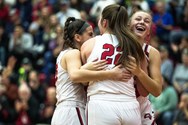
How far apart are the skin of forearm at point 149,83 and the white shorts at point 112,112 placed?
0.97 feet

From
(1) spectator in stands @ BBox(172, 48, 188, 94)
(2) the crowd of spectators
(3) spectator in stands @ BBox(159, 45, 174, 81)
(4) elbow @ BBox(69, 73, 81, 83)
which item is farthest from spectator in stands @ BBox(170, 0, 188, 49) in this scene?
(4) elbow @ BBox(69, 73, 81, 83)

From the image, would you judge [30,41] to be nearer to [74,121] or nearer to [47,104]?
[47,104]

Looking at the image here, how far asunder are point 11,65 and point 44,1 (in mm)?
2792

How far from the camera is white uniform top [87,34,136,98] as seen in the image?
21.6 feet

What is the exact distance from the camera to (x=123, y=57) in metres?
6.59

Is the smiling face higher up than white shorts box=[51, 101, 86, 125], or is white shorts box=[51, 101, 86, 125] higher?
the smiling face

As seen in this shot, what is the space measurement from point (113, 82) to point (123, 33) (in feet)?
1.75

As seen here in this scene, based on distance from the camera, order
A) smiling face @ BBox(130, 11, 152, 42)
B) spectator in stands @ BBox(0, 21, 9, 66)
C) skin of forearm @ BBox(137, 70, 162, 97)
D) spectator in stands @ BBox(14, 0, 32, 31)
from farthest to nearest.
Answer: spectator in stands @ BBox(14, 0, 32, 31), spectator in stands @ BBox(0, 21, 9, 66), smiling face @ BBox(130, 11, 152, 42), skin of forearm @ BBox(137, 70, 162, 97)

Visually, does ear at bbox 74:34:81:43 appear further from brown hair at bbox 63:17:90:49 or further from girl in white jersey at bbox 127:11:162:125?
girl in white jersey at bbox 127:11:162:125

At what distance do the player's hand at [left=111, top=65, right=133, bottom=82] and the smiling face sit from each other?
2.08 feet

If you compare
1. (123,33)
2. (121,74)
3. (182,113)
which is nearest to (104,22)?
(123,33)

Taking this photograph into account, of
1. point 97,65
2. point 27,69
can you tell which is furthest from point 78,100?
point 27,69

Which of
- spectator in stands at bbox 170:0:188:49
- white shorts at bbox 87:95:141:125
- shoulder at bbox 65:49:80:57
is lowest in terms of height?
spectator in stands at bbox 170:0:188:49

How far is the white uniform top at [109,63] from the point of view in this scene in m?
6.58
